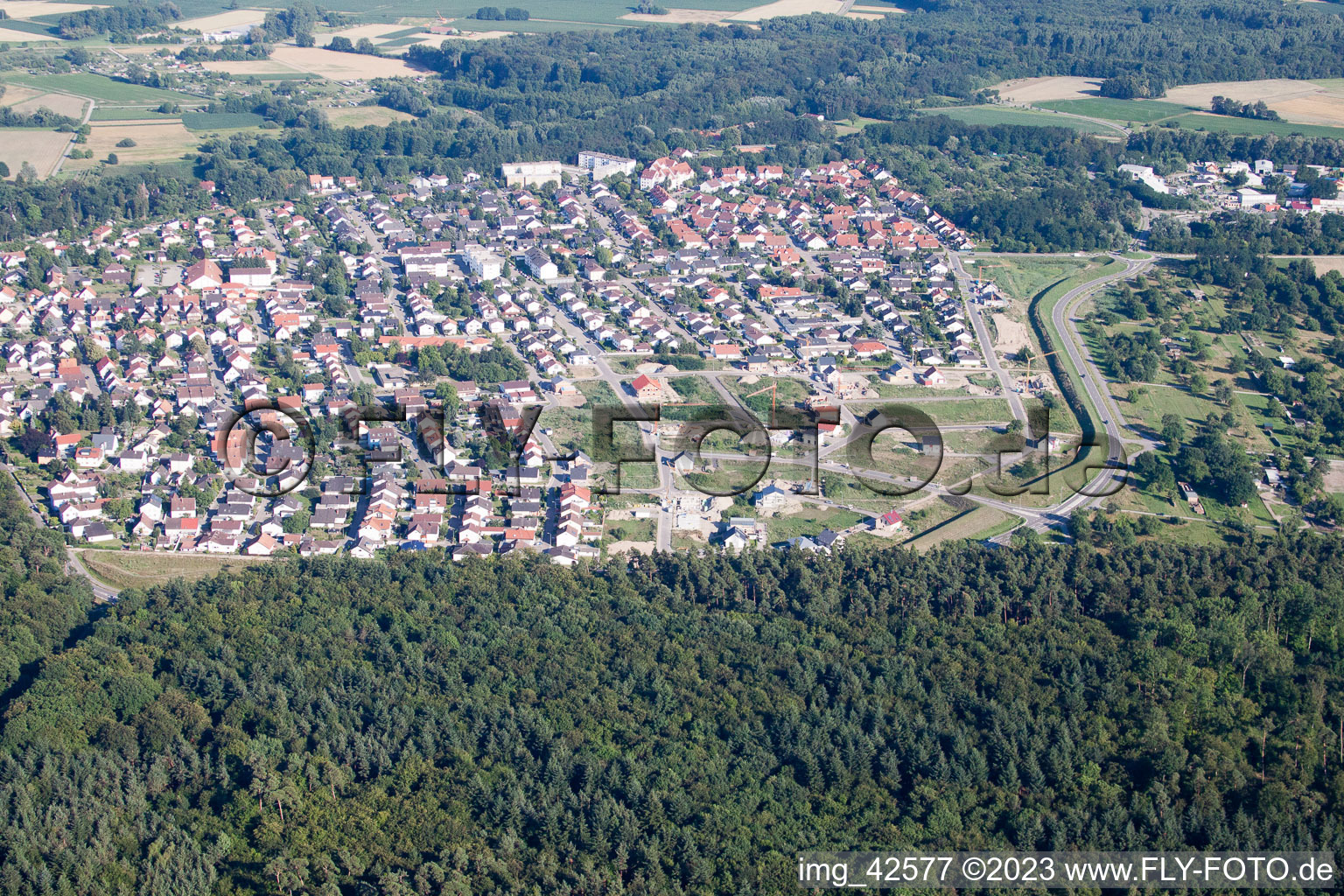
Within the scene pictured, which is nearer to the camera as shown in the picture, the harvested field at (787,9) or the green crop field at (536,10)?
the green crop field at (536,10)

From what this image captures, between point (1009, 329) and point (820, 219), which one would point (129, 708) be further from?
point (820, 219)

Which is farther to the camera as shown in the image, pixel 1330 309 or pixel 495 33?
pixel 495 33

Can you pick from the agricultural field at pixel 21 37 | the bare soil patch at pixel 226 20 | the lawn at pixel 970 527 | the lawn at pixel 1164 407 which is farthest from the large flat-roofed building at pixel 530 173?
the agricultural field at pixel 21 37

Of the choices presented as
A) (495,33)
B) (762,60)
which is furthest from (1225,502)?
(495,33)

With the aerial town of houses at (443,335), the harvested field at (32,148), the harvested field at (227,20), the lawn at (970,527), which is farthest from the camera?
the harvested field at (227,20)

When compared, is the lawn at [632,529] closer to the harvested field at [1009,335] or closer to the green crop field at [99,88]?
the harvested field at [1009,335]
